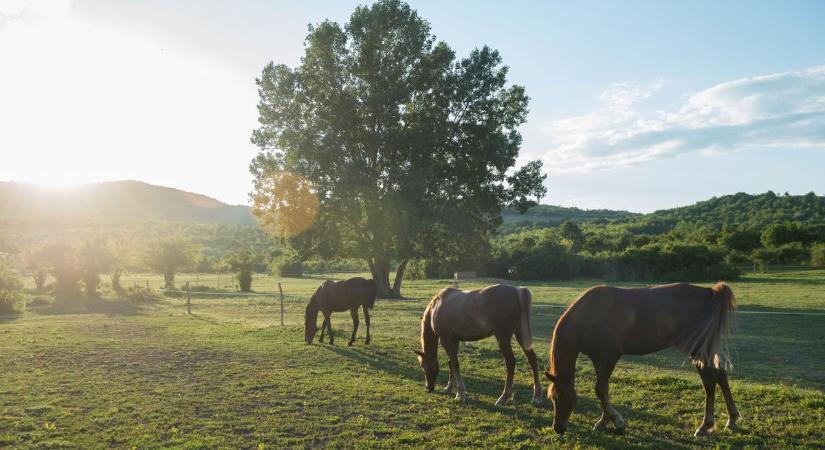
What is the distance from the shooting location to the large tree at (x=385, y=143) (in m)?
28.8

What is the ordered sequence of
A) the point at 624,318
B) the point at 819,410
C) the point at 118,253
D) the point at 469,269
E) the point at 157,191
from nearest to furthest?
the point at 624,318 → the point at 819,410 → the point at 118,253 → the point at 469,269 → the point at 157,191

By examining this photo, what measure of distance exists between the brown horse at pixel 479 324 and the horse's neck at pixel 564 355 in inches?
53.2

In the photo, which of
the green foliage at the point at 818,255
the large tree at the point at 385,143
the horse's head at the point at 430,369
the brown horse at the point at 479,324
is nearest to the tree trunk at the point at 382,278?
the large tree at the point at 385,143

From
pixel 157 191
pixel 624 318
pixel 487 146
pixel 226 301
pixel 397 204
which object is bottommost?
pixel 226 301

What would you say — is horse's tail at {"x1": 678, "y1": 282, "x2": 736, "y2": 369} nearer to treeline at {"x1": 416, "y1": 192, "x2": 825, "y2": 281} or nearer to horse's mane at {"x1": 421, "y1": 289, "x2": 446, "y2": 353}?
horse's mane at {"x1": 421, "y1": 289, "x2": 446, "y2": 353}

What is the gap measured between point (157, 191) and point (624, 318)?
204m

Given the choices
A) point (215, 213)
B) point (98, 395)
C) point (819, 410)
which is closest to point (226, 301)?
point (98, 395)

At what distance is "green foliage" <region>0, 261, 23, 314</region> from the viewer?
84.6ft

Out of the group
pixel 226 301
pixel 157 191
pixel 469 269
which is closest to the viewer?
pixel 226 301

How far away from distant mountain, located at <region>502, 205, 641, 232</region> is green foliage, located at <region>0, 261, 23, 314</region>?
97.8m

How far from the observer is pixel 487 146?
96.6 ft

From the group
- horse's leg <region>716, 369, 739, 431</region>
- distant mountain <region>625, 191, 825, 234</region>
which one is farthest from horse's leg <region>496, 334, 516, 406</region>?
distant mountain <region>625, 191, 825, 234</region>

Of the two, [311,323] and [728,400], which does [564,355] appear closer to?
[728,400]

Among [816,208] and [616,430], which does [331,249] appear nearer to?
[616,430]
